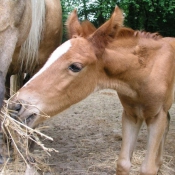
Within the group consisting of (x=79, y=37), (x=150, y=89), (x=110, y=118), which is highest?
(x=79, y=37)

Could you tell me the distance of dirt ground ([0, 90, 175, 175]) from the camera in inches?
134

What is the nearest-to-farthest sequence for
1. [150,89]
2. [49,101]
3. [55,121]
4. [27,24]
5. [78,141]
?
[49,101], [150,89], [27,24], [78,141], [55,121]

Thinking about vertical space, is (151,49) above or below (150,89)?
above

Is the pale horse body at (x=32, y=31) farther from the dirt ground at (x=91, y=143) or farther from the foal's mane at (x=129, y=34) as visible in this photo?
the dirt ground at (x=91, y=143)

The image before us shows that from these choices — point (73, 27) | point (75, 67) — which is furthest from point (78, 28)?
point (75, 67)

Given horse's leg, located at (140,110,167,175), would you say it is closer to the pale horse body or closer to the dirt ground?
the dirt ground

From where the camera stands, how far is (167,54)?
266cm

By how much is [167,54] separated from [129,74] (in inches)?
15.4

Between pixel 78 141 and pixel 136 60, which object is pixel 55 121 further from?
pixel 136 60

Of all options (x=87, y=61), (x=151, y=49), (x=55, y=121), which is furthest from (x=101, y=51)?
(x=55, y=121)

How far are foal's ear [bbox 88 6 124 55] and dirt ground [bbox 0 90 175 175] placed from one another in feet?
4.59

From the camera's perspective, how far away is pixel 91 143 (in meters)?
4.27

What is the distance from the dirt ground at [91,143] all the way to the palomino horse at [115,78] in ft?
2.26

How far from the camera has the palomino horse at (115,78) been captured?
2.17m
